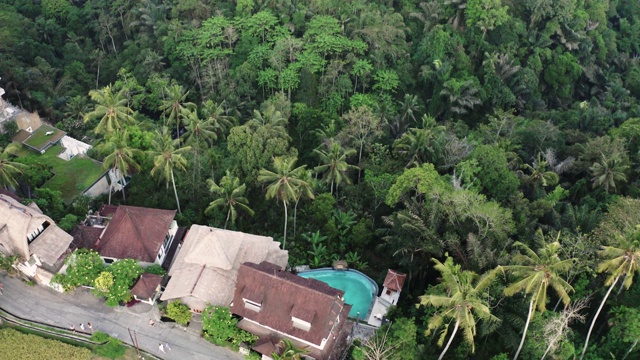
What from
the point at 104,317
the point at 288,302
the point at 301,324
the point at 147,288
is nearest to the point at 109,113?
the point at 147,288

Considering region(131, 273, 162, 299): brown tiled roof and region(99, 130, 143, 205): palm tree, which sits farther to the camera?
region(99, 130, 143, 205): palm tree

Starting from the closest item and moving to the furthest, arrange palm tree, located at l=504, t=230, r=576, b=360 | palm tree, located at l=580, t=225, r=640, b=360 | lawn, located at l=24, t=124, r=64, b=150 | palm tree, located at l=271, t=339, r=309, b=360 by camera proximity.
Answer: palm tree, located at l=580, t=225, r=640, b=360 → palm tree, located at l=504, t=230, r=576, b=360 → palm tree, located at l=271, t=339, r=309, b=360 → lawn, located at l=24, t=124, r=64, b=150

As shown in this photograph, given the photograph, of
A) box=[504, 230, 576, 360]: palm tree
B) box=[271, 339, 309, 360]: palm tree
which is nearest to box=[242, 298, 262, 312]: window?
box=[271, 339, 309, 360]: palm tree

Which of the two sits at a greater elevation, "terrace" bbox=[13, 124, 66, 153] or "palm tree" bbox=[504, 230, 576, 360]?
"palm tree" bbox=[504, 230, 576, 360]

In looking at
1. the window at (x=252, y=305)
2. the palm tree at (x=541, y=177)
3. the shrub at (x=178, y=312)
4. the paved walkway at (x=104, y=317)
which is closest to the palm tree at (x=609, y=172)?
the palm tree at (x=541, y=177)

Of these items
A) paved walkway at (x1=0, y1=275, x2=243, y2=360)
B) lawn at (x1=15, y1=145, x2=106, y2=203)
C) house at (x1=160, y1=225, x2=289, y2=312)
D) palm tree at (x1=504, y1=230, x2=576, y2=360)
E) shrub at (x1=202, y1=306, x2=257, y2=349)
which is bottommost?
paved walkway at (x1=0, y1=275, x2=243, y2=360)

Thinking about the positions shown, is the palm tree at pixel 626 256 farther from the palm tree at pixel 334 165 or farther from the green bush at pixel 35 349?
the green bush at pixel 35 349

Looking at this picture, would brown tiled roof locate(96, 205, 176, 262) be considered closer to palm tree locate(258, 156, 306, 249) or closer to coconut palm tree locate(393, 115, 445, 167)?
palm tree locate(258, 156, 306, 249)

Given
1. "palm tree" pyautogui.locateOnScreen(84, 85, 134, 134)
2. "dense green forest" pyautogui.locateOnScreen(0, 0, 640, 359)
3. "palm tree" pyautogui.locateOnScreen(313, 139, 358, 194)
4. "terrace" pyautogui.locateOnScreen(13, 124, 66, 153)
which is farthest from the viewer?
"terrace" pyautogui.locateOnScreen(13, 124, 66, 153)
